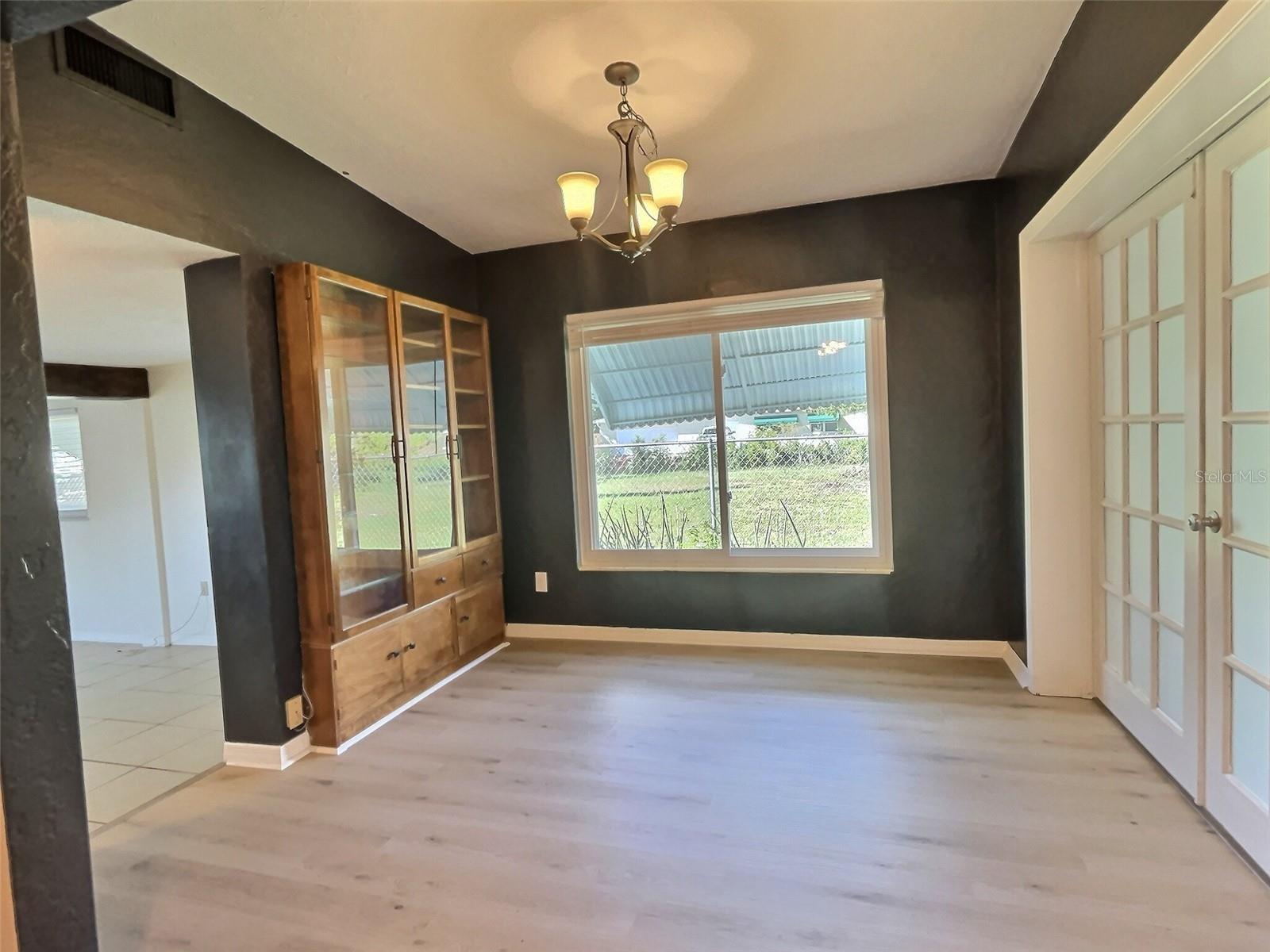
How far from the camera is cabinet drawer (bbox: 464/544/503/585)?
11.8 ft

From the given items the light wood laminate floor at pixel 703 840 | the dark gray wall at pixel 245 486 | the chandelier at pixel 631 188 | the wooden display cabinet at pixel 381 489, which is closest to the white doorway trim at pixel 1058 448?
the light wood laminate floor at pixel 703 840

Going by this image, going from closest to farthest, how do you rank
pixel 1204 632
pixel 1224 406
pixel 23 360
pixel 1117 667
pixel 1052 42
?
pixel 23 360
pixel 1224 406
pixel 1204 632
pixel 1052 42
pixel 1117 667

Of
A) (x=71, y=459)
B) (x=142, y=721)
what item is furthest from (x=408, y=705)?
(x=71, y=459)

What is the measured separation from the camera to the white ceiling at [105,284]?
200 cm

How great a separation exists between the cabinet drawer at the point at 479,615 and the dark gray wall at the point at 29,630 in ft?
7.55

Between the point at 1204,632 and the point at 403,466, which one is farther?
the point at 403,466

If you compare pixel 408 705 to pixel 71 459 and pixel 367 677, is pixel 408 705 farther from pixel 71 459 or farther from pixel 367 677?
pixel 71 459

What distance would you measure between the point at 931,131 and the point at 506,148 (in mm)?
1782

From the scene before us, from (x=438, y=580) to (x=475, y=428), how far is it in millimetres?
966

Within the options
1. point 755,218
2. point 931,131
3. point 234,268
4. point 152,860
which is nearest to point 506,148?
point 234,268

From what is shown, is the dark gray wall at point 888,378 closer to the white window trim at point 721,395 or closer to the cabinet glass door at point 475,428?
the white window trim at point 721,395

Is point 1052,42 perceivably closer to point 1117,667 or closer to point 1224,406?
point 1224,406

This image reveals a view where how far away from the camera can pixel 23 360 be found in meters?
1.12

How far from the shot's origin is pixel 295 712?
2.56 meters
